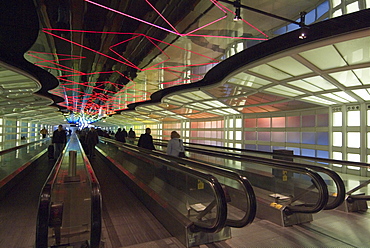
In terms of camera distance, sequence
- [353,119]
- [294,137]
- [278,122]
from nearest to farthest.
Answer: [353,119], [294,137], [278,122]

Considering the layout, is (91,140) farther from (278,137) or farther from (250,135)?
(278,137)

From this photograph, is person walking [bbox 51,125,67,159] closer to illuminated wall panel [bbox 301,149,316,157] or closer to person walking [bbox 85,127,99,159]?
person walking [bbox 85,127,99,159]

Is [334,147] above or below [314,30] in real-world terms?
below

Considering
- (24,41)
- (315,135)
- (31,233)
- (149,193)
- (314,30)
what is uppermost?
(24,41)

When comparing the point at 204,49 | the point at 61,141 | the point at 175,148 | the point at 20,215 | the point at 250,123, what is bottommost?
the point at 20,215

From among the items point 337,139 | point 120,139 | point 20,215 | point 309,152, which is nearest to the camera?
point 20,215

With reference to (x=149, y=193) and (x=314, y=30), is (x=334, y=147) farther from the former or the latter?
(x=149, y=193)

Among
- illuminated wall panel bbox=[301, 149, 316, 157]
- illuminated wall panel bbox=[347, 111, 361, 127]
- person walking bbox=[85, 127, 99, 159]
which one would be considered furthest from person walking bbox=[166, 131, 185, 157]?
illuminated wall panel bbox=[301, 149, 316, 157]

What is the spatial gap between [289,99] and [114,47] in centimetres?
940

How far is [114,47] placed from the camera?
9.90 meters

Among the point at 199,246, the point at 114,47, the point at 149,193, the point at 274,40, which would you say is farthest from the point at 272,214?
the point at 114,47

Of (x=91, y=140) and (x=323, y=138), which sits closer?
(x=323, y=138)

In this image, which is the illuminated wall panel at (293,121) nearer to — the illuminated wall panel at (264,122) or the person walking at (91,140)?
the illuminated wall panel at (264,122)

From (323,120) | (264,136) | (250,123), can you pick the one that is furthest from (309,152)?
(250,123)
